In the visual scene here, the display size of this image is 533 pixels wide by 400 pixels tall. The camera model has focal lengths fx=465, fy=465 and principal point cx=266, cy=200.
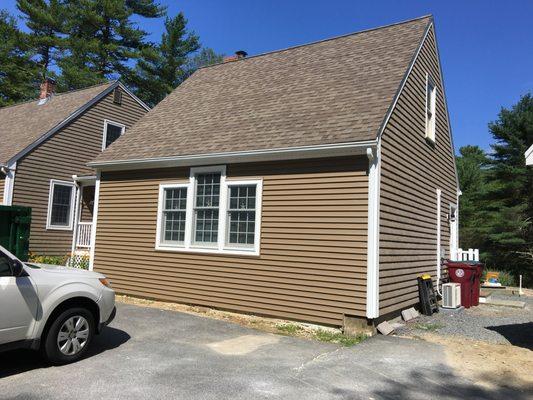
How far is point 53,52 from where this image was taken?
3447cm

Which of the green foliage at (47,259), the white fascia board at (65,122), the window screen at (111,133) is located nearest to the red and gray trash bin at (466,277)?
the green foliage at (47,259)

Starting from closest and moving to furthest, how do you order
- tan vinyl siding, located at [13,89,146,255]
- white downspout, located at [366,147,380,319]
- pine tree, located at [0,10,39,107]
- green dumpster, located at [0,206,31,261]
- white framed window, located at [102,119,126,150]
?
white downspout, located at [366,147,380,319] < green dumpster, located at [0,206,31,261] < tan vinyl siding, located at [13,89,146,255] < white framed window, located at [102,119,126,150] < pine tree, located at [0,10,39,107]

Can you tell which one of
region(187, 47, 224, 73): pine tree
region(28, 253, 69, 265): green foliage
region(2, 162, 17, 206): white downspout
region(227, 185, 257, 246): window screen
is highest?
region(187, 47, 224, 73): pine tree

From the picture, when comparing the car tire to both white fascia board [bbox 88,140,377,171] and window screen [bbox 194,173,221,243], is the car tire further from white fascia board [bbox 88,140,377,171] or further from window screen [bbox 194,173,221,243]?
white fascia board [bbox 88,140,377,171]

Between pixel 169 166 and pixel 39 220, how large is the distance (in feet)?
26.6

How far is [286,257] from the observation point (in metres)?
8.90

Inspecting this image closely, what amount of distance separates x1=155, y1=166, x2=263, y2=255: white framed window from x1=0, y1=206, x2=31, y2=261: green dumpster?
2.89 m

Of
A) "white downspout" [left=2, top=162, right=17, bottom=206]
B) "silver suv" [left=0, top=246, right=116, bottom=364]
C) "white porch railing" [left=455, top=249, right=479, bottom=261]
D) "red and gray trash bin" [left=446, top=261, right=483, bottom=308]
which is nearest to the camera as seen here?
"silver suv" [left=0, top=246, right=116, bottom=364]

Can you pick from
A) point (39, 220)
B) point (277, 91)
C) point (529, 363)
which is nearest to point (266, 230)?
point (277, 91)

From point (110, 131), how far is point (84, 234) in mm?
5074

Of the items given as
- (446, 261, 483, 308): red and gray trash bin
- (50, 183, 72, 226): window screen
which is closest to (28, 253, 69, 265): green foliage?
(50, 183, 72, 226): window screen

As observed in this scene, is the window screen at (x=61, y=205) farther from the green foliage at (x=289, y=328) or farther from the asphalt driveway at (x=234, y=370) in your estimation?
the green foliage at (x=289, y=328)

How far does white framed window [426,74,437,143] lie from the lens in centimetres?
1166

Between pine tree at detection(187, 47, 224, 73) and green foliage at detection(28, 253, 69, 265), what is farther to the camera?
pine tree at detection(187, 47, 224, 73)
